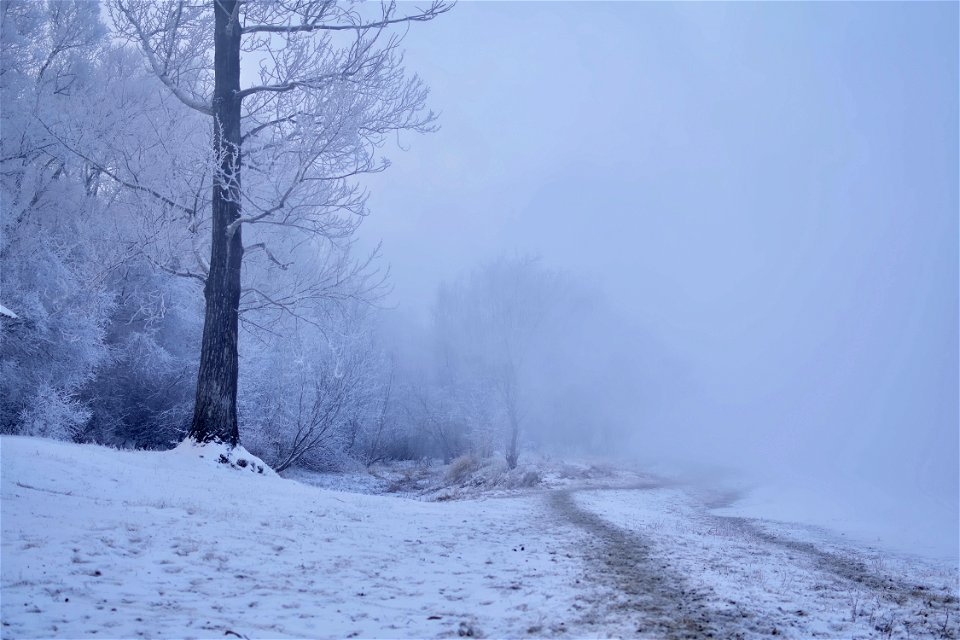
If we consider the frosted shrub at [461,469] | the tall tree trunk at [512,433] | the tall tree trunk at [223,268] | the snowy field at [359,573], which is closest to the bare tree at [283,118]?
the tall tree trunk at [223,268]

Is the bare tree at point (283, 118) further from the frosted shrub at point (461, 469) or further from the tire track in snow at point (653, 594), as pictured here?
the frosted shrub at point (461, 469)

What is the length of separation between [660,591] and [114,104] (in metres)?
21.0

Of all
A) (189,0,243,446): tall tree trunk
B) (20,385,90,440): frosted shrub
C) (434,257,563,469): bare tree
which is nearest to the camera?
(189,0,243,446): tall tree trunk

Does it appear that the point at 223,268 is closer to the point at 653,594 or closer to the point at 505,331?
the point at 653,594

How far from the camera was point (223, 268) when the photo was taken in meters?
10.7

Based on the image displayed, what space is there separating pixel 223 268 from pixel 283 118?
288 centimetres

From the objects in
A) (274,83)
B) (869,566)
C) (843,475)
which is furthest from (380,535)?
(843,475)

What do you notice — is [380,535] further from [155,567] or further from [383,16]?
[383,16]

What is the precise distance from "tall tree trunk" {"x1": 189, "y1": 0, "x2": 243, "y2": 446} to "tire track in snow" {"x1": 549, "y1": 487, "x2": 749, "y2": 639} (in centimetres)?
646

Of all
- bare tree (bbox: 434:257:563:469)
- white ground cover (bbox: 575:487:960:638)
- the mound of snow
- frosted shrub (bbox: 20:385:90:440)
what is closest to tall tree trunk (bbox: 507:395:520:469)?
bare tree (bbox: 434:257:563:469)

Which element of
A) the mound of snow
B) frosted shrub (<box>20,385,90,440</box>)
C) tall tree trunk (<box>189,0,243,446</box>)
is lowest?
the mound of snow

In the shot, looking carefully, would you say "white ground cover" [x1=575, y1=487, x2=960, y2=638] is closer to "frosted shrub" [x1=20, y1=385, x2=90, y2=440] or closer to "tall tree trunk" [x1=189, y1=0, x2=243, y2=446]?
"tall tree trunk" [x1=189, y1=0, x2=243, y2=446]

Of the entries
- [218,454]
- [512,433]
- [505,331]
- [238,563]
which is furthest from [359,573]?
[505,331]

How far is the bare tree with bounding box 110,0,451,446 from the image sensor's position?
1044 cm
